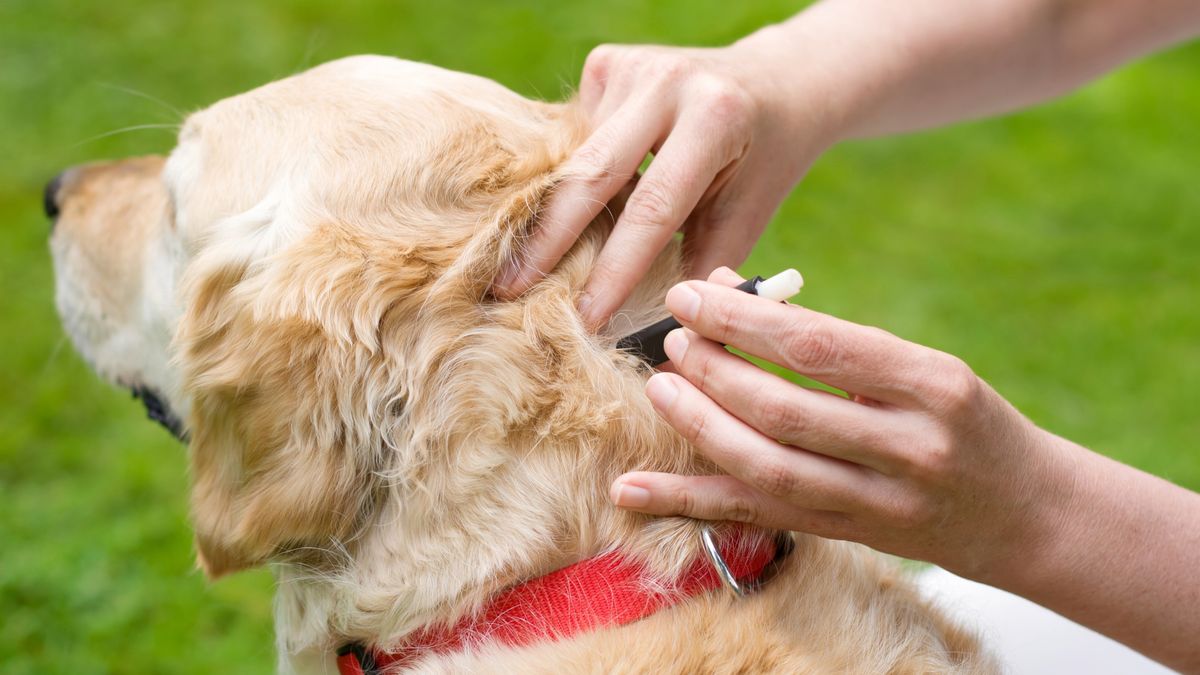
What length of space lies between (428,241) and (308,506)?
47 centimetres

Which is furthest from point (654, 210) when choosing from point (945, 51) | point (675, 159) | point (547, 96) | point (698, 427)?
point (547, 96)

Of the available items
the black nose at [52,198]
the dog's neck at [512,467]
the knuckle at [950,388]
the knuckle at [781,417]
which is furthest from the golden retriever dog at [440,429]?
the black nose at [52,198]

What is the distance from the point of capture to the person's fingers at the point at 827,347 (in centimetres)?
145

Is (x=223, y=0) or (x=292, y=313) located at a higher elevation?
(x=223, y=0)

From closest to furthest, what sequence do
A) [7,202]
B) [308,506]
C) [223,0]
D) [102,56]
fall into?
[308,506], [7,202], [102,56], [223,0]

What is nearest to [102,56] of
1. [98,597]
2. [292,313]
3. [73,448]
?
[73,448]

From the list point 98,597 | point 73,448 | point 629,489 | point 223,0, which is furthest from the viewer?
point 223,0

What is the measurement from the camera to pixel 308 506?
5.61ft

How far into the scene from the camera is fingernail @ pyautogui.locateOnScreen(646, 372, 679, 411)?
1575 mm

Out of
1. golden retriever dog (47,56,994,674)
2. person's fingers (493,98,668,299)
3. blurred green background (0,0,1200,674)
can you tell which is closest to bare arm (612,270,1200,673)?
golden retriever dog (47,56,994,674)

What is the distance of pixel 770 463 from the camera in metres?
1.51

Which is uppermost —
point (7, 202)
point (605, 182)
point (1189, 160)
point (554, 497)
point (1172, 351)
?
point (1189, 160)

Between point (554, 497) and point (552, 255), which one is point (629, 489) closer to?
point (554, 497)

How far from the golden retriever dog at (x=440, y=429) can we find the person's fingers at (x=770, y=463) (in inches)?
5.6
